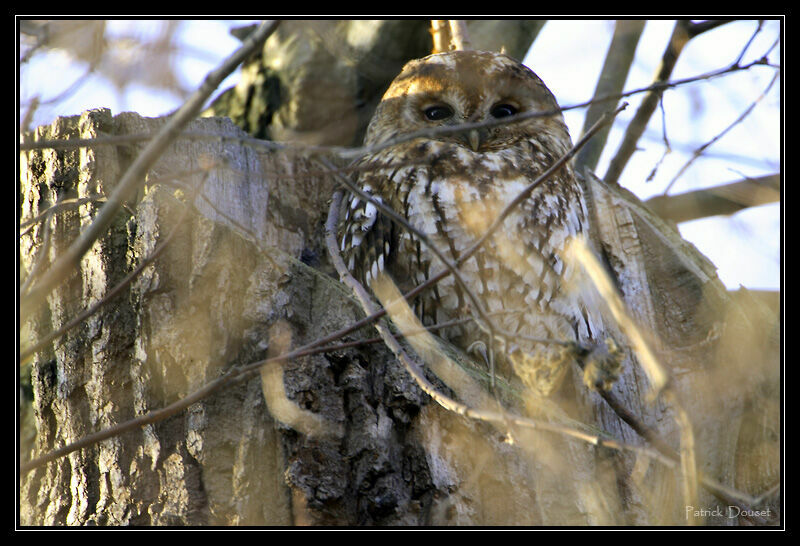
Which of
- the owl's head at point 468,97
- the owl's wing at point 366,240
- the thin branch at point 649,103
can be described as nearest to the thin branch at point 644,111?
the thin branch at point 649,103

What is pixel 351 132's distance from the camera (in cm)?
330

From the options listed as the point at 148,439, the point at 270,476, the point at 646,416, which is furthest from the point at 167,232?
the point at 646,416

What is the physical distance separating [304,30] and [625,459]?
239cm

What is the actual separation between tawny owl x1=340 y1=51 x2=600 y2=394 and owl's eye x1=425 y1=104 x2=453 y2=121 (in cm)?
1

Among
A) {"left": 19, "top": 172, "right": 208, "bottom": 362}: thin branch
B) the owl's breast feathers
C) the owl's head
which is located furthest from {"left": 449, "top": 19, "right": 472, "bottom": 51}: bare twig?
{"left": 19, "top": 172, "right": 208, "bottom": 362}: thin branch

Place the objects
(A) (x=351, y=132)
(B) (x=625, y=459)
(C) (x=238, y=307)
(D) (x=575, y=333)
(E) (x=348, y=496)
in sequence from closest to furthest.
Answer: (E) (x=348, y=496) < (B) (x=625, y=459) < (C) (x=238, y=307) < (D) (x=575, y=333) < (A) (x=351, y=132)

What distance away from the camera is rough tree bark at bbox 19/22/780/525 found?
1.67 metres

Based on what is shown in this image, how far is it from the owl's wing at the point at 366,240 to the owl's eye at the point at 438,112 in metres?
0.47

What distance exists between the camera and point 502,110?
277 cm

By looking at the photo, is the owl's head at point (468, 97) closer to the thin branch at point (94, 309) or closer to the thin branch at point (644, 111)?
the thin branch at point (644, 111)

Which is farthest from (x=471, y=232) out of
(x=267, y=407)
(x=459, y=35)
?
(x=459, y=35)

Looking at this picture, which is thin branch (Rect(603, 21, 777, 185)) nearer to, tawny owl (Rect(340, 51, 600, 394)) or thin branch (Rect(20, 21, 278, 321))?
tawny owl (Rect(340, 51, 600, 394))
